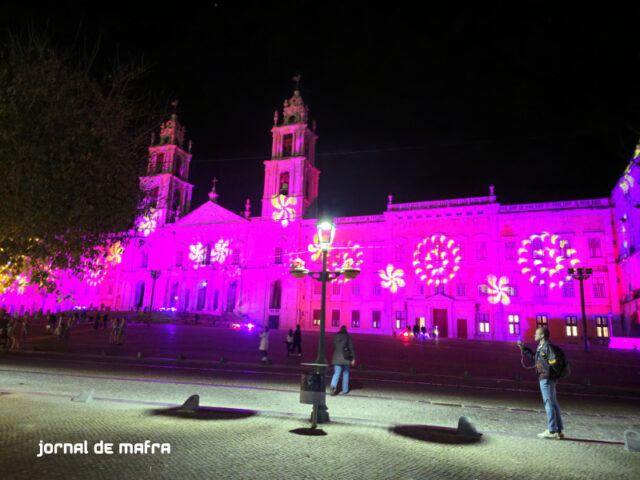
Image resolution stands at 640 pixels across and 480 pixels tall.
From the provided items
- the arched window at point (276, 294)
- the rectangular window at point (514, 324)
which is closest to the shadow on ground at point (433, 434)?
the rectangular window at point (514, 324)

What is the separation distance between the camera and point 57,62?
7.96 metres

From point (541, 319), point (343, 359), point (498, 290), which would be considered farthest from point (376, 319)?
point (343, 359)

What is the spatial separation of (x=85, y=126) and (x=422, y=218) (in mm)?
37694

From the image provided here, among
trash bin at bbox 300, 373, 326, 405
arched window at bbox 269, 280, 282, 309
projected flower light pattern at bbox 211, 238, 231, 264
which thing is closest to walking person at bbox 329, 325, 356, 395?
trash bin at bbox 300, 373, 326, 405

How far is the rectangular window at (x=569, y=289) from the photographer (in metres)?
35.6

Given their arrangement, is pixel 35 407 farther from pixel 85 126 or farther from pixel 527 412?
pixel 527 412

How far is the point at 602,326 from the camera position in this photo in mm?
34312

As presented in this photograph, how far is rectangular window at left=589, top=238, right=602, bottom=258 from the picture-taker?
35812 mm

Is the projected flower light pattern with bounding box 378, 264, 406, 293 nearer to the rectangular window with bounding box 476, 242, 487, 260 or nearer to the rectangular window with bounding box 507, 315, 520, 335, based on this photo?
the rectangular window with bounding box 476, 242, 487, 260

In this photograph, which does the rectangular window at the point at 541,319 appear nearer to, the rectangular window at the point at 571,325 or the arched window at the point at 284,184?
the rectangular window at the point at 571,325

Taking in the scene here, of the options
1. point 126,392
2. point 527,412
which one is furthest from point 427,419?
point 126,392

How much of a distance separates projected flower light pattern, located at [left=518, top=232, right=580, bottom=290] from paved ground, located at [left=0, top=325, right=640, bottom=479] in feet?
83.3

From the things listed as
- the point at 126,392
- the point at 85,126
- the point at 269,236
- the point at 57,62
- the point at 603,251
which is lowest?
the point at 126,392

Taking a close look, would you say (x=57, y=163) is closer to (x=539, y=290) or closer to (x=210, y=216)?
(x=539, y=290)
